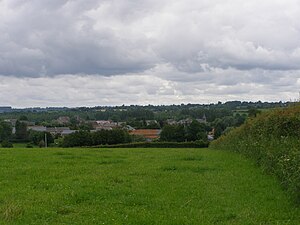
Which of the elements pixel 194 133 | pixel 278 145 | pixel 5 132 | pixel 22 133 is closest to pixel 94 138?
pixel 194 133

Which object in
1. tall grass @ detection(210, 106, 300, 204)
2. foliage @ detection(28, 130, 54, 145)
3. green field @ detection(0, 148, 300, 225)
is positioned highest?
tall grass @ detection(210, 106, 300, 204)

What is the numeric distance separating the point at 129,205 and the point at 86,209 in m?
0.89

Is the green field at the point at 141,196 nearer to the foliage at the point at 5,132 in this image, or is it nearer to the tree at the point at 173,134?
the tree at the point at 173,134

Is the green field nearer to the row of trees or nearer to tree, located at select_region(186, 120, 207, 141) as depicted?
the row of trees

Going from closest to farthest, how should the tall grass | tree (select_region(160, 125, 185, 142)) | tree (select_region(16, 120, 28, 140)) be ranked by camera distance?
the tall grass
tree (select_region(160, 125, 185, 142))
tree (select_region(16, 120, 28, 140))

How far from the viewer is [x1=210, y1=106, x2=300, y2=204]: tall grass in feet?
31.4

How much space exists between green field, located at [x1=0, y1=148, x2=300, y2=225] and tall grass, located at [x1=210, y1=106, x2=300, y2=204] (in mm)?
401

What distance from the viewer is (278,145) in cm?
1447

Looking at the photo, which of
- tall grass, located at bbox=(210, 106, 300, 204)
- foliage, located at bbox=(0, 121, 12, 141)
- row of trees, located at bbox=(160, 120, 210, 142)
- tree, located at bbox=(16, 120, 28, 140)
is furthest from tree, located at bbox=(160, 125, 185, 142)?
tall grass, located at bbox=(210, 106, 300, 204)

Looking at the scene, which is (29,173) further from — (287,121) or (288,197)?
(287,121)

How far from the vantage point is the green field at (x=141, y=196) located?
7.93 metres

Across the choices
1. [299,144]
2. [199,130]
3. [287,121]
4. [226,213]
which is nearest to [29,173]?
[226,213]

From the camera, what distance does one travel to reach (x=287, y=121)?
17203 millimetres

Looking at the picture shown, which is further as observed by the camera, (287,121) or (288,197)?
(287,121)
